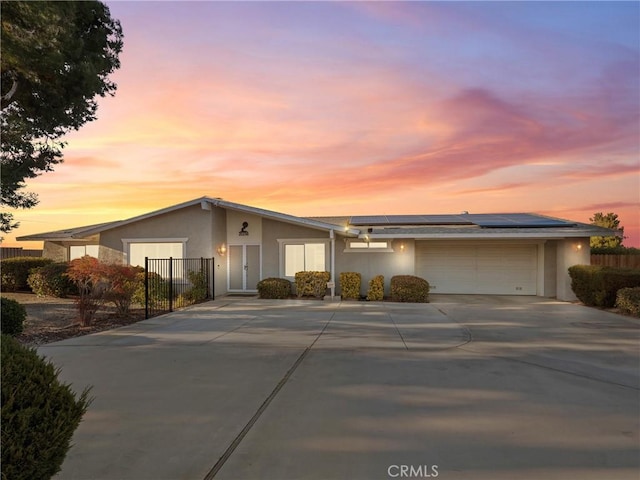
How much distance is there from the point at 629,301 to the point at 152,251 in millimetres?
17316

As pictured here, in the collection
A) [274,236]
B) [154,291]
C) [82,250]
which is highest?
[274,236]

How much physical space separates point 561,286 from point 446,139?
7.92 metres

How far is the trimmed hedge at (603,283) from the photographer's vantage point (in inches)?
487

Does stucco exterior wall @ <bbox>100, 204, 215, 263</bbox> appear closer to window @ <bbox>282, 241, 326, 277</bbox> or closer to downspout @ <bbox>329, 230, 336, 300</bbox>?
window @ <bbox>282, 241, 326, 277</bbox>

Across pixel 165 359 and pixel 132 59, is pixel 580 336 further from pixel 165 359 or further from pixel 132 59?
pixel 132 59

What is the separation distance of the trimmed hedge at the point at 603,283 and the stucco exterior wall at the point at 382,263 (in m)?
6.06

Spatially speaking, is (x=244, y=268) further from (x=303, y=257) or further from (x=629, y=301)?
(x=629, y=301)

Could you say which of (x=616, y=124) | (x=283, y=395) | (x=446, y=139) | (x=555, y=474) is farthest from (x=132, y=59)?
(x=616, y=124)

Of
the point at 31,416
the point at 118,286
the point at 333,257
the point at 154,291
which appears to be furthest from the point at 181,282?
the point at 31,416

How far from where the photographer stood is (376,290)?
Answer: 1531cm

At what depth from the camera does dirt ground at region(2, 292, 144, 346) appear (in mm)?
8461

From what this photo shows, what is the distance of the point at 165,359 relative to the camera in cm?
640

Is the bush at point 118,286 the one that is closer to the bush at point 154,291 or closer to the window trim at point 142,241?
the bush at point 154,291

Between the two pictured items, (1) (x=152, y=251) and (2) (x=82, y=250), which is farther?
(2) (x=82, y=250)
